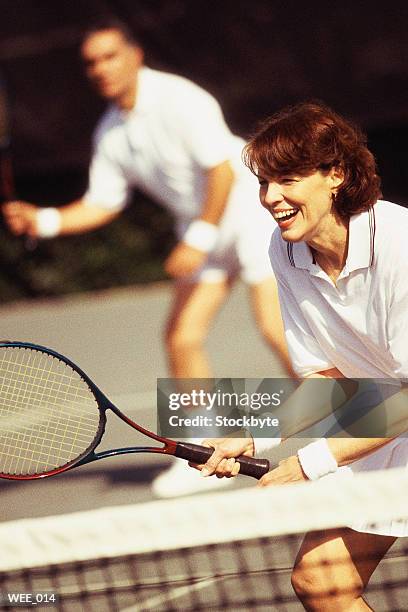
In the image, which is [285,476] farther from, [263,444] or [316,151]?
[316,151]

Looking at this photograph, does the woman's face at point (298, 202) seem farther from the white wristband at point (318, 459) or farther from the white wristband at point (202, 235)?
the white wristband at point (202, 235)

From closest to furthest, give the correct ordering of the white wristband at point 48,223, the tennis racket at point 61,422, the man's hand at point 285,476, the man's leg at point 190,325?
the man's hand at point 285,476 < the tennis racket at point 61,422 < the man's leg at point 190,325 < the white wristband at point 48,223

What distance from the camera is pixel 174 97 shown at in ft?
14.5

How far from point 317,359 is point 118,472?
91.8 inches

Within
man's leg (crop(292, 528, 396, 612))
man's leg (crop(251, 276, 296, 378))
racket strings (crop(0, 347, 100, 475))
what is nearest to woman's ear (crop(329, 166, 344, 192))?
man's leg (crop(292, 528, 396, 612))

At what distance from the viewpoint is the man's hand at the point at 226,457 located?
7.83 ft

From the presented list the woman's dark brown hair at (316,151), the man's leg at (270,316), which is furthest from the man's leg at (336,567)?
the man's leg at (270,316)

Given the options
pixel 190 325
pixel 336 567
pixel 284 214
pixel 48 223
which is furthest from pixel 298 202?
pixel 48 223

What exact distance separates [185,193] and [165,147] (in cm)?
20

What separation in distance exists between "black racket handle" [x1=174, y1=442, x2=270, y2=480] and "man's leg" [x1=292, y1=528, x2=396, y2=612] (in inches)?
6.4

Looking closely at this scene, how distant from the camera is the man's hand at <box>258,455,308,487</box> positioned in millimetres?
2363

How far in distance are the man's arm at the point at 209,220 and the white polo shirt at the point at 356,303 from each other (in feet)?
5.99

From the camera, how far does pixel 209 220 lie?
4316 mm

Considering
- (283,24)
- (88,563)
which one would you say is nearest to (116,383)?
(88,563)
